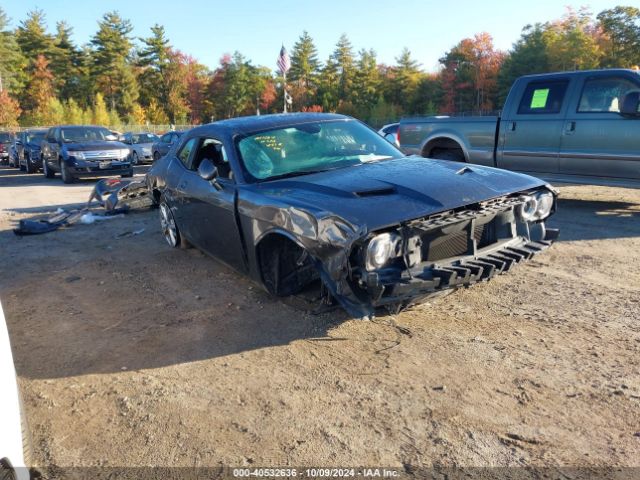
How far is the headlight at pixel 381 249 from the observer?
3068mm

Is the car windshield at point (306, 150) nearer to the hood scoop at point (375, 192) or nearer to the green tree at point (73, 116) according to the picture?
the hood scoop at point (375, 192)

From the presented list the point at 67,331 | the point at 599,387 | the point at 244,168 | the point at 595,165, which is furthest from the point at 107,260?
the point at 595,165

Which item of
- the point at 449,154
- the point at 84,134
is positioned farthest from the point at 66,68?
the point at 449,154

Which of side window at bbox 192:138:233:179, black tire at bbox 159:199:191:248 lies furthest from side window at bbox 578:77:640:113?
black tire at bbox 159:199:191:248

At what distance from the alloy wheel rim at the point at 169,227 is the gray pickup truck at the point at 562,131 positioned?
4.89 m

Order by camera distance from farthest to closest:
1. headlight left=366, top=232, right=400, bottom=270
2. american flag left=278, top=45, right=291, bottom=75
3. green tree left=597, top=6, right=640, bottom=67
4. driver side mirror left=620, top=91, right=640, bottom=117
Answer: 1. green tree left=597, top=6, right=640, bottom=67
2. american flag left=278, top=45, right=291, bottom=75
3. driver side mirror left=620, top=91, right=640, bottom=117
4. headlight left=366, top=232, right=400, bottom=270

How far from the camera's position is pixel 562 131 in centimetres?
758

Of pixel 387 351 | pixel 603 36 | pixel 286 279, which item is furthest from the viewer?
pixel 603 36

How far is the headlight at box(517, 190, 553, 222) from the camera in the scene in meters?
3.90

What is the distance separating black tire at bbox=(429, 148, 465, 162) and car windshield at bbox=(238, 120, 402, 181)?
14.4 ft

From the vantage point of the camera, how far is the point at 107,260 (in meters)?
6.03

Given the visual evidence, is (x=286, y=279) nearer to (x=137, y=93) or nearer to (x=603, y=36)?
(x=603, y=36)

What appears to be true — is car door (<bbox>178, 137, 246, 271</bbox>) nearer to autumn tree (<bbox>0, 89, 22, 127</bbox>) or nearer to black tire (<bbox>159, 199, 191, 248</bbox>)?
black tire (<bbox>159, 199, 191, 248</bbox>)

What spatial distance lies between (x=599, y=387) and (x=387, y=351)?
1259 mm
